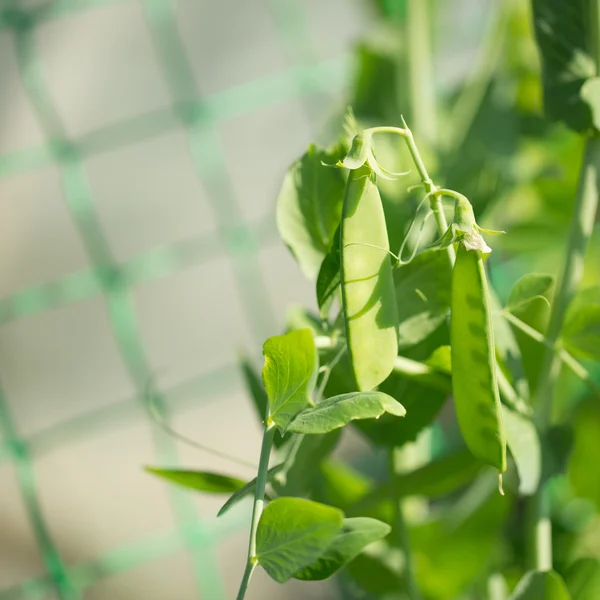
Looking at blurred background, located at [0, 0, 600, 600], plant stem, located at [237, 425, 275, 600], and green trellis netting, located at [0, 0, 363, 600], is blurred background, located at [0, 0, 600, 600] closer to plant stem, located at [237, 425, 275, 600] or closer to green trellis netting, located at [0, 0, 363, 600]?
green trellis netting, located at [0, 0, 363, 600]

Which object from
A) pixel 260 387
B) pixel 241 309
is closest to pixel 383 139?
pixel 260 387

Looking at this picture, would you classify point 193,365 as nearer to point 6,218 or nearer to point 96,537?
point 96,537

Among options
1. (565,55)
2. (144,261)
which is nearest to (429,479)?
(565,55)

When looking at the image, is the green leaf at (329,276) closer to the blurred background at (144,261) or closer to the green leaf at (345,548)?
the green leaf at (345,548)

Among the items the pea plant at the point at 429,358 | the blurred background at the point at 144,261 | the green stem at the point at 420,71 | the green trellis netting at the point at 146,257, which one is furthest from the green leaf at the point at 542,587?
the blurred background at the point at 144,261

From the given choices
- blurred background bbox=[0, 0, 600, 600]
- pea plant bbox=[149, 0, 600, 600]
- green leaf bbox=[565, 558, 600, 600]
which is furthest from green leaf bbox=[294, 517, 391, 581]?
blurred background bbox=[0, 0, 600, 600]
